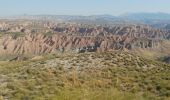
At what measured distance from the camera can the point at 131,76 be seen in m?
17.0

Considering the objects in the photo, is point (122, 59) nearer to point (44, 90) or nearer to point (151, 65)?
point (151, 65)

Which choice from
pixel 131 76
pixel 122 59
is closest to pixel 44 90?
pixel 131 76

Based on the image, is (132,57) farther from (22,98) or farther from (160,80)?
(22,98)

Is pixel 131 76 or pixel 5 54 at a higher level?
pixel 131 76

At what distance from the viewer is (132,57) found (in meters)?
22.4

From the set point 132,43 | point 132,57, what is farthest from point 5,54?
point 132,57

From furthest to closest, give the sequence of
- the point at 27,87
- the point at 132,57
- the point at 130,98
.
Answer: the point at 132,57 < the point at 27,87 < the point at 130,98

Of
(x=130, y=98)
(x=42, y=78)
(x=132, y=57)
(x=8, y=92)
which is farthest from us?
(x=132, y=57)

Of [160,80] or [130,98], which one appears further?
[160,80]

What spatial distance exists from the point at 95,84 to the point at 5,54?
18880cm

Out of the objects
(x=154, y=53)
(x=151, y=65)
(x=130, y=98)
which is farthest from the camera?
(x=154, y=53)

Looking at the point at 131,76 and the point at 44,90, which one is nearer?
the point at 44,90

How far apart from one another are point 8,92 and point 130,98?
4689 mm

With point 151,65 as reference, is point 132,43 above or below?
below
